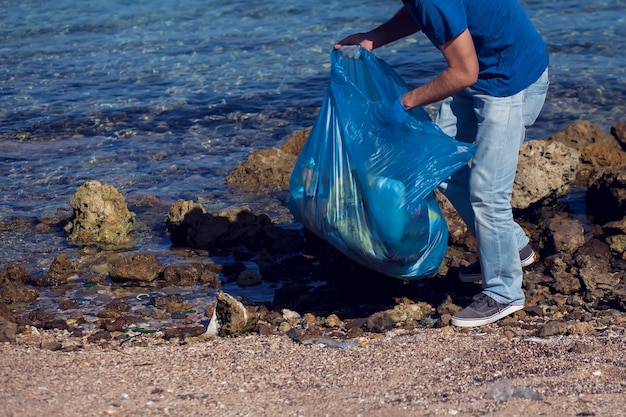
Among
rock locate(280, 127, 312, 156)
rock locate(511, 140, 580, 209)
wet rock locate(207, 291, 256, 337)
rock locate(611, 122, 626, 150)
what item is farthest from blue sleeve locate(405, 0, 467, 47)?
rock locate(611, 122, 626, 150)

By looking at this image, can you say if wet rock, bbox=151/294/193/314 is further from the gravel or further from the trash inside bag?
the trash inside bag

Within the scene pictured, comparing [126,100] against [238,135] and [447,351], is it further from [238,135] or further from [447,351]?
[447,351]

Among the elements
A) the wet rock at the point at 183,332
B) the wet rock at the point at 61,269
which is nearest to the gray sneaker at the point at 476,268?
the wet rock at the point at 183,332

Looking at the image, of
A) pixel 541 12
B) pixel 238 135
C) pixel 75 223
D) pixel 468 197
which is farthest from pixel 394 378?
pixel 541 12

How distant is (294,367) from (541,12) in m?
11.4

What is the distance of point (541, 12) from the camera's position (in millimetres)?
14406

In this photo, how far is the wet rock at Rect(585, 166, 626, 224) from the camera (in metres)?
6.39

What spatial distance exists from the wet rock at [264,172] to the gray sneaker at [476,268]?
2.61 meters

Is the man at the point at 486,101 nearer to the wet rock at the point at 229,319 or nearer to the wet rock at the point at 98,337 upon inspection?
the wet rock at the point at 229,319

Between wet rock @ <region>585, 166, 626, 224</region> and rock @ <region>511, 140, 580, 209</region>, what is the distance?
183mm

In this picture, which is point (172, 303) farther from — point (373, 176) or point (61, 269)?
point (373, 176)

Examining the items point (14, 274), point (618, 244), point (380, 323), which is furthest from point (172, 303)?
point (618, 244)

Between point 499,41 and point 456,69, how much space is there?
34 centimetres

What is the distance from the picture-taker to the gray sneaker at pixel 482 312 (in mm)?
4719
